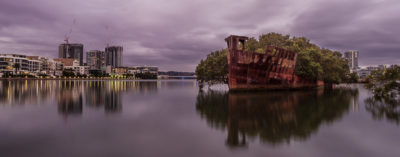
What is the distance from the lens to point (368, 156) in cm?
807

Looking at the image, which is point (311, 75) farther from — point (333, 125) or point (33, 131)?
point (33, 131)

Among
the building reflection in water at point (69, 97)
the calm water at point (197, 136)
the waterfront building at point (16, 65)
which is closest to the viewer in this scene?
the calm water at point (197, 136)

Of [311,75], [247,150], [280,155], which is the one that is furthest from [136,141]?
[311,75]

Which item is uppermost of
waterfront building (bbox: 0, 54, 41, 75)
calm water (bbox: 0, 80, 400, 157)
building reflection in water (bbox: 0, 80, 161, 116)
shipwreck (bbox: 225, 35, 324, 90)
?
waterfront building (bbox: 0, 54, 41, 75)

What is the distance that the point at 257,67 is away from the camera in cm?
3475

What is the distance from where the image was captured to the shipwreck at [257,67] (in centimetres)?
3294

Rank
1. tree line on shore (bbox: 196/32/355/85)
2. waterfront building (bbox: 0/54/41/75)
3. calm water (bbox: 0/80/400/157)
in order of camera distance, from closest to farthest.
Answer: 1. calm water (bbox: 0/80/400/157)
2. tree line on shore (bbox: 196/32/355/85)
3. waterfront building (bbox: 0/54/41/75)

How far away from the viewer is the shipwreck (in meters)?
32.9

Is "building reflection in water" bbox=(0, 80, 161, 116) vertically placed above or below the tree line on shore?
below

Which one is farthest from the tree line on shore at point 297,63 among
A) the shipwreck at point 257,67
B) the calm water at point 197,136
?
the calm water at point 197,136

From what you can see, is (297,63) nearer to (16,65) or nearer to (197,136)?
(197,136)

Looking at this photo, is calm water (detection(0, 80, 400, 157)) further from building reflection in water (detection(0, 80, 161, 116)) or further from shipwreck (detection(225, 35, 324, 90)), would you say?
Answer: shipwreck (detection(225, 35, 324, 90))

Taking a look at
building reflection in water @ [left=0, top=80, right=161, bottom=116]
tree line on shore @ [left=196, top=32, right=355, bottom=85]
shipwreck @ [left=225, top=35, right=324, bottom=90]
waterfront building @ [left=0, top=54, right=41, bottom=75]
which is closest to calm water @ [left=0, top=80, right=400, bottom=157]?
building reflection in water @ [left=0, top=80, right=161, bottom=116]

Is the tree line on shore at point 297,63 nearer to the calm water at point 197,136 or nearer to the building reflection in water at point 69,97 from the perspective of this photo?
the building reflection in water at point 69,97
